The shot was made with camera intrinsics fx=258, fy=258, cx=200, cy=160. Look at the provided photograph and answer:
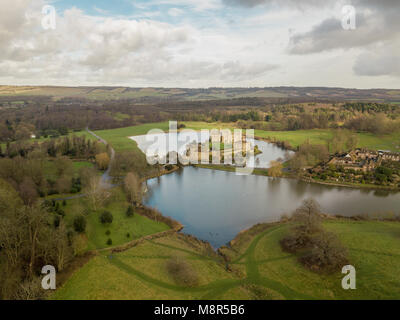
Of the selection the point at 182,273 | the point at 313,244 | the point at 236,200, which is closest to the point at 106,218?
the point at 182,273

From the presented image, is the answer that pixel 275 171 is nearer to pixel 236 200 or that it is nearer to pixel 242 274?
pixel 236 200

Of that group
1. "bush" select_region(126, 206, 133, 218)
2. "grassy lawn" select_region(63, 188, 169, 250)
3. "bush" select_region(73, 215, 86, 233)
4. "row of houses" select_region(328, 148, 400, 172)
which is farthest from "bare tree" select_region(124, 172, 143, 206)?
"row of houses" select_region(328, 148, 400, 172)

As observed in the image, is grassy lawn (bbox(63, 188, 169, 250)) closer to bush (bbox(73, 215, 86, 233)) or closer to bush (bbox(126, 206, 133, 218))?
bush (bbox(126, 206, 133, 218))

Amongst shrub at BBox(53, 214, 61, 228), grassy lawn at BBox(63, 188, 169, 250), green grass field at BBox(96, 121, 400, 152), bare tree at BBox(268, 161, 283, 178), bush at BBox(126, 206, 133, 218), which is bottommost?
grassy lawn at BBox(63, 188, 169, 250)

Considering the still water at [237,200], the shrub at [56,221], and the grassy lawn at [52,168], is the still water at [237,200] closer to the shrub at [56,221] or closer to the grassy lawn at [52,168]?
the shrub at [56,221]

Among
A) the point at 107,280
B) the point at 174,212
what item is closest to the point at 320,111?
the point at 174,212

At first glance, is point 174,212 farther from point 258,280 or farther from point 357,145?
point 357,145

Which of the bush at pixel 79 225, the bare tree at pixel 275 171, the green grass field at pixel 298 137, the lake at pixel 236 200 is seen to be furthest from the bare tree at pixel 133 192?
the green grass field at pixel 298 137
